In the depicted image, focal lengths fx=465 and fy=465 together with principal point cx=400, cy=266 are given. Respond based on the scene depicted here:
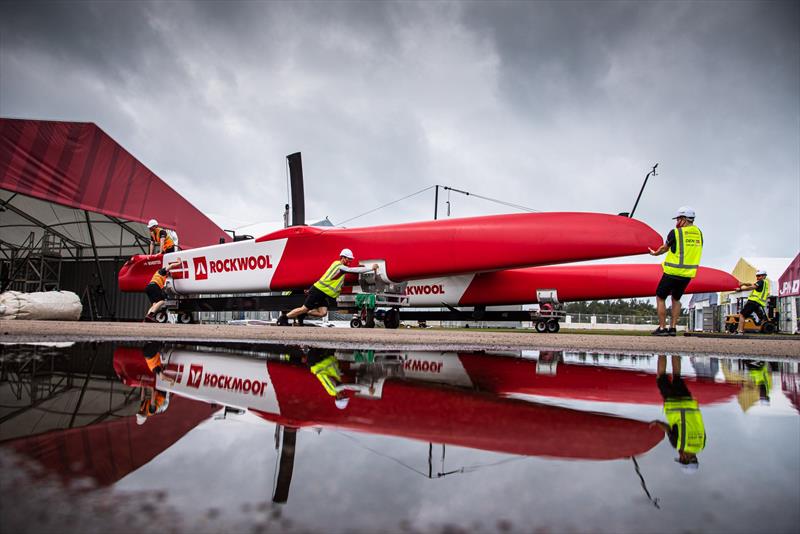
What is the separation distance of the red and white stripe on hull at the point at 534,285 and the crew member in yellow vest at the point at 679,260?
10.2ft

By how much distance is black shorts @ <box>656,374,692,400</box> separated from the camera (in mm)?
1563

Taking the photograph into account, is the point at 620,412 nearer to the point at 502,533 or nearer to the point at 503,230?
the point at 502,533

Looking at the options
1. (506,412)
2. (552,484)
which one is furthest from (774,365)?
(552,484)

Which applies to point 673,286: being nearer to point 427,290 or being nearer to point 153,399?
point 427,290

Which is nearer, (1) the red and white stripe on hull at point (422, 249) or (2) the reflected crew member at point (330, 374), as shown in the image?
(2) the reflected crew member at point (330, 374)

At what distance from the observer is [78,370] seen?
185 cm

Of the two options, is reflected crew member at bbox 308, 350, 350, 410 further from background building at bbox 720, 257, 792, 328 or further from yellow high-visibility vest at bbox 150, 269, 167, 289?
background building at bbox 720, 257, 792, 328

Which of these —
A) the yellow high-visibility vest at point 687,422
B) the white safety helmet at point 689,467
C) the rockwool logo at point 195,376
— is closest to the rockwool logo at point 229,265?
the rockwool logo at point 195,376

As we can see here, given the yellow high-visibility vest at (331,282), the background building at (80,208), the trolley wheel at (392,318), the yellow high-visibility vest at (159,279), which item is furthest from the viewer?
the background building at (80,208)

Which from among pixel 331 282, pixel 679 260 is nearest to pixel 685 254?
pixel 679 260

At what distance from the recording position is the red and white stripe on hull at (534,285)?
26.8 feet

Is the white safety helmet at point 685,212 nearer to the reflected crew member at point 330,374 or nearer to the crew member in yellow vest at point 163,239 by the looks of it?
the reflected crew member at point 330,374

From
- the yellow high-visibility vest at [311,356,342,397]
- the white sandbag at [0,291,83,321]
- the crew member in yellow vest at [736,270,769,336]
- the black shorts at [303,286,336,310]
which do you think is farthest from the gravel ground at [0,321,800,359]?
the crew member in yellow vest at [736,270,769,336]

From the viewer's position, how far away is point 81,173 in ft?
34.2
